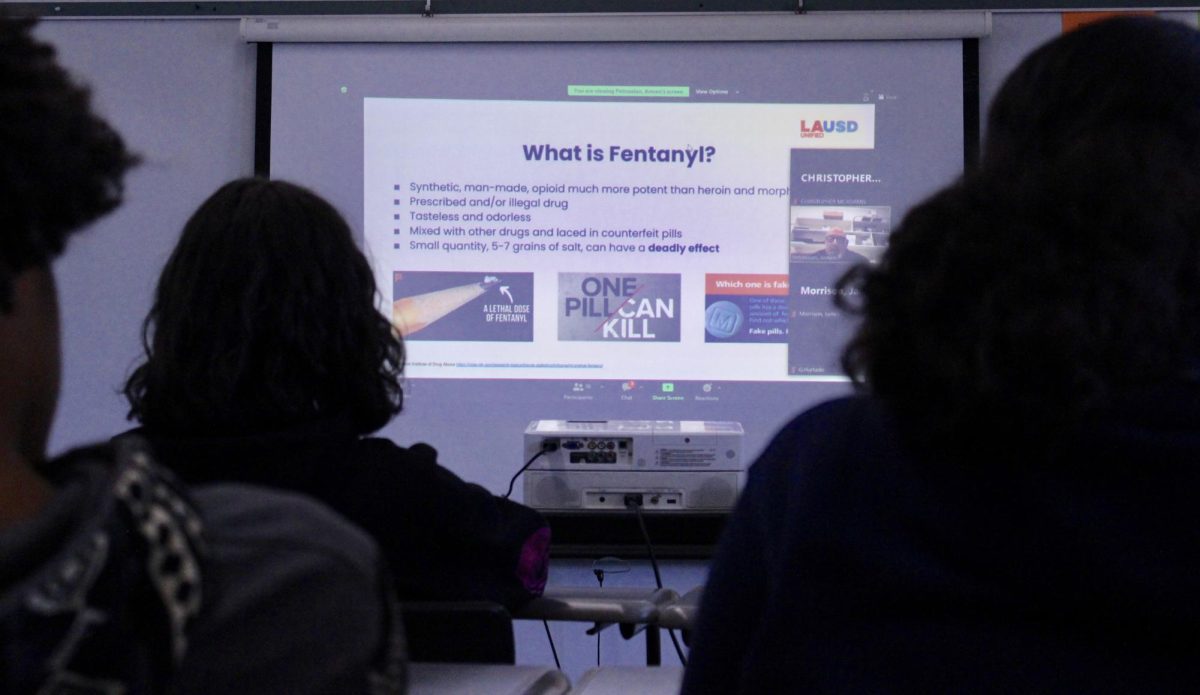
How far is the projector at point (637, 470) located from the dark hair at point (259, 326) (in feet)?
2.87

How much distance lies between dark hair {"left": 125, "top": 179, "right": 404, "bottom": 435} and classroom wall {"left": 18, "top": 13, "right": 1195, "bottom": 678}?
1.77 metres

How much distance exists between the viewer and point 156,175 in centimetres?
324

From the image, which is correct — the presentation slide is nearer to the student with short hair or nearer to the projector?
the projector

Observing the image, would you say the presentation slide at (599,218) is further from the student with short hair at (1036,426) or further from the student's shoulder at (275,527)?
the student's shoulder at (275,527)

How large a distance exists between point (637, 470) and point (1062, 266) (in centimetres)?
171

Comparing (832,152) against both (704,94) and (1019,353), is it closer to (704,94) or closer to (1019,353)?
(704,94)

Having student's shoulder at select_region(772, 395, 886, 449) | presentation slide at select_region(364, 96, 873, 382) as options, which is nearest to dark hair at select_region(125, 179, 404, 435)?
student's shoulder at select_region(772, 395, 886, 449)

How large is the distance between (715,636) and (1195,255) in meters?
0.48

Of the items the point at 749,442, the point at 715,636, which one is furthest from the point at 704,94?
the point at 715,636

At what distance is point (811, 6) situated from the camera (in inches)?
126

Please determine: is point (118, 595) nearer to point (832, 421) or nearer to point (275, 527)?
point (275, 527)

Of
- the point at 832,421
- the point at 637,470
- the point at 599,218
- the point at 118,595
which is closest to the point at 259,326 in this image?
the point at 832,421

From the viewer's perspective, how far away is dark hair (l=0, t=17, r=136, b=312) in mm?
511

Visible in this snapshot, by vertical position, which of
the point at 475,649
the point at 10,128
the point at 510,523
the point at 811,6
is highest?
the point at 811,6
